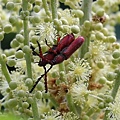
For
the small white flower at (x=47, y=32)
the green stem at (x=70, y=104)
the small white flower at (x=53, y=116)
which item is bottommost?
the small white flower at (x=53, y=116)

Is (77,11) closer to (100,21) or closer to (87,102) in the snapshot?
(100,21)

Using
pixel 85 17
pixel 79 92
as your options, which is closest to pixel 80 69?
pixel 79 92

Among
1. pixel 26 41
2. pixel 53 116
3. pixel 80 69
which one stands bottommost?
pixel 53 116

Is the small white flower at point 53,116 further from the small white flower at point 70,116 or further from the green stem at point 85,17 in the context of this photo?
the green stem at point 85,17

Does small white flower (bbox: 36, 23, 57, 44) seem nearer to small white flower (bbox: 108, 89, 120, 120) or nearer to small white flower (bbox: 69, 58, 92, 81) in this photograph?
small white flower (bbox: 69, 58, 92, 81)

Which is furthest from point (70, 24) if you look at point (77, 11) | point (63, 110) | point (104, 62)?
point (63, 110)

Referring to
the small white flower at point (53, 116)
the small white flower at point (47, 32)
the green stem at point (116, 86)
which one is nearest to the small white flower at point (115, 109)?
the green stem at point (116, 86)

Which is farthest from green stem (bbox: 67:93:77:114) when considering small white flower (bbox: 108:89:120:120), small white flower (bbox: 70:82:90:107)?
small white flower (bbox: 108:89:120:120)

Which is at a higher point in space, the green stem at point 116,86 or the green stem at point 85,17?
the green stem at point 85,17

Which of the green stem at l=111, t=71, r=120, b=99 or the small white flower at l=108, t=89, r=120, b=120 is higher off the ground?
the green stem at l=111, t=71, r=120, b=99

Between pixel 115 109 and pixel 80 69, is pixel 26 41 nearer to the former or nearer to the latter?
pixel 80 69

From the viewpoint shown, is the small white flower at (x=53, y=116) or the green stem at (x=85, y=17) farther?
the green stem at (x=85, y=17)
